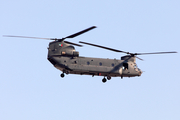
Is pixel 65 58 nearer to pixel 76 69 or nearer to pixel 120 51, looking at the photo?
pixel 76 69

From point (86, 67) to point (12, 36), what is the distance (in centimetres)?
1425

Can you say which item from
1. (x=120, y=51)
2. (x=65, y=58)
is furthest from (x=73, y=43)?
(x=120, y=51)

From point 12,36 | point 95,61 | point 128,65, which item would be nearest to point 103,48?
point 95,61

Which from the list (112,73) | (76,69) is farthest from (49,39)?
(112,73)

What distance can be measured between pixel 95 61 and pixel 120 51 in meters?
5.38

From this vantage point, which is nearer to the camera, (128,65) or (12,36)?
(12,36)

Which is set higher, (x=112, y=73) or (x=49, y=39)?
(x=49, y=39)

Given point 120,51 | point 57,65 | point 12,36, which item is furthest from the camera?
point 120,51

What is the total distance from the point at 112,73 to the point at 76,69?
288 inches

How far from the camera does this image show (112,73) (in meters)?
64.1

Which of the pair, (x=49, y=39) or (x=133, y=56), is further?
(x=133, y=56)

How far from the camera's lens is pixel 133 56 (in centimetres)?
6769

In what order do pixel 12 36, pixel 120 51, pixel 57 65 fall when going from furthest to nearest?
pixel 120 51 < pixel 57 65 < pixel 12 36

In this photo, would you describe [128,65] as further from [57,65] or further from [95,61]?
[57,65]
